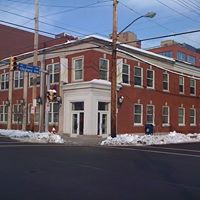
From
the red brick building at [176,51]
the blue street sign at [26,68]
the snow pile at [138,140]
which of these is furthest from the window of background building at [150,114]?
the red brick building at [176,51]

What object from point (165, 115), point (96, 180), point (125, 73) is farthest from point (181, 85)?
point (96, 180)

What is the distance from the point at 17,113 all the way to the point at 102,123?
11.5 m

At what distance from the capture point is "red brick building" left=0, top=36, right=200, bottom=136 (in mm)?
32281

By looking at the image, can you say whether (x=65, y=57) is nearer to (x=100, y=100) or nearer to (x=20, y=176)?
(x=100, y=100)

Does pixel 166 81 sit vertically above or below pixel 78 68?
below

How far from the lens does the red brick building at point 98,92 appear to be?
32.3 metres

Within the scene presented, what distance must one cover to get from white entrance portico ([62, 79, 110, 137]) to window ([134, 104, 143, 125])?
386cm

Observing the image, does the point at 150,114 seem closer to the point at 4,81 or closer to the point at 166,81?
the point at 166,81

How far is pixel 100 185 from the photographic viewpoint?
9453 millimetres

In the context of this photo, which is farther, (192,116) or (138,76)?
(192,116)

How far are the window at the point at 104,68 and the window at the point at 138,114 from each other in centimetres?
468

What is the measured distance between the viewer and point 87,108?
3144 centimetres

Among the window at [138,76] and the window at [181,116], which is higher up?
the window at [138,76]

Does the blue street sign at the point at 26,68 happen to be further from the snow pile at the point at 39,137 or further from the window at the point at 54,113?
the window at the point at 54,113
